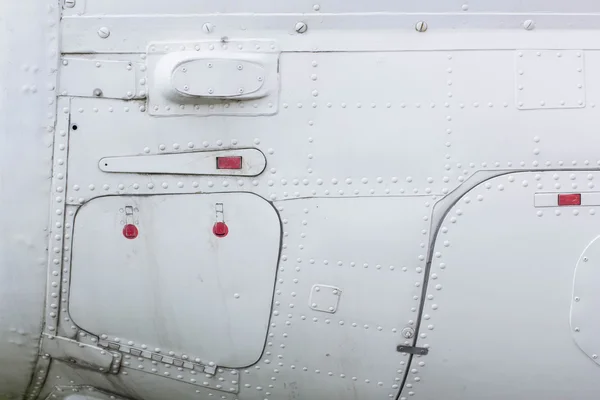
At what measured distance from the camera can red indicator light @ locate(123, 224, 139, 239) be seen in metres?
2.67

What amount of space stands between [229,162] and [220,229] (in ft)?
0.92

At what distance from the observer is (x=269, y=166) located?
105 inches

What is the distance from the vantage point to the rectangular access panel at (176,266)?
2.66 meters

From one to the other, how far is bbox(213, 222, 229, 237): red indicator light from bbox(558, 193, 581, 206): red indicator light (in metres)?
1.40

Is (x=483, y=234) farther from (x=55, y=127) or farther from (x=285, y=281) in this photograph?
(x=55, y=127)

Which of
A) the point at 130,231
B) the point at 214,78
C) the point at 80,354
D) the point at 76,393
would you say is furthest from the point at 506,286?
the point at 76,393

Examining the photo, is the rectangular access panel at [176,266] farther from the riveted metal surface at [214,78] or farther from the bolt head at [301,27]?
the bolt head at [301,27]

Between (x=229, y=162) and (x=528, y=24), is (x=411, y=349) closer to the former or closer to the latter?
(x=229, y=162)

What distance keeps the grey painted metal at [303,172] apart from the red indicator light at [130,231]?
0.02 metres

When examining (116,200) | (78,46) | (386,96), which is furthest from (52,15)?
(386,96)

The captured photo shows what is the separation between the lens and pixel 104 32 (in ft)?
8.58

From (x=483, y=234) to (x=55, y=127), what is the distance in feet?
5.97

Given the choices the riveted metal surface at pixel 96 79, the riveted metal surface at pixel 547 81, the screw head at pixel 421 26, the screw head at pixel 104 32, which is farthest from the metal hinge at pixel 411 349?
the screw head at pixel 104 32

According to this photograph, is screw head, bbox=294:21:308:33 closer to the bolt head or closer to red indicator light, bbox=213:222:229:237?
the bolt head
